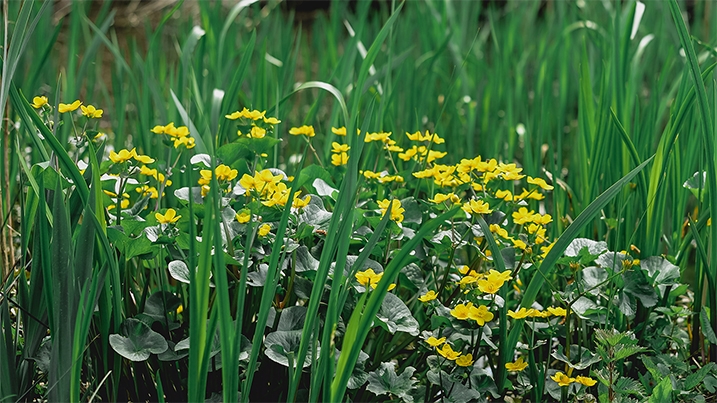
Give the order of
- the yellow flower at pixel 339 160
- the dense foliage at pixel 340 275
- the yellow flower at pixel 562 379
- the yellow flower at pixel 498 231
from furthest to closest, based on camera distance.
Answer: the yellow flower at pixel 339 160, the yellow flower at pixel 498 231, the yellow flower at pixel 562 379, the dense foliage at pixel 340 275

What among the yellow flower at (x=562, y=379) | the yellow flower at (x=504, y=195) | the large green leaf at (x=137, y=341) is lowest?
the yellow flower at (x=562, y=379)


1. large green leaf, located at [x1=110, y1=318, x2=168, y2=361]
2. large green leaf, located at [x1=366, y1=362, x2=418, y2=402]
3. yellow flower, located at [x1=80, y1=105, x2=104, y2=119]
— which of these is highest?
yellow flower, located at [x1=80, y1=105, x2=104, y2=119]

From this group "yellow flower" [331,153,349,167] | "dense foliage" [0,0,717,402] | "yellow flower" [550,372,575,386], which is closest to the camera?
"dense foliage" [0,0,717,402]

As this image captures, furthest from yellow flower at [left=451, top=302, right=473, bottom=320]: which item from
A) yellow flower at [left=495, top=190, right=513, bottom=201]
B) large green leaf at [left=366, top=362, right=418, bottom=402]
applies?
yellow flower at [left=495, top=190, right=513, bottom=201]

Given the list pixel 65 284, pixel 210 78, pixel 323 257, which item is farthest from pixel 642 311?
pixel 210 78

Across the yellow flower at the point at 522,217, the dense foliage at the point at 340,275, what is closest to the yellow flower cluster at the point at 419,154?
the dense foliage at the point at 340,275

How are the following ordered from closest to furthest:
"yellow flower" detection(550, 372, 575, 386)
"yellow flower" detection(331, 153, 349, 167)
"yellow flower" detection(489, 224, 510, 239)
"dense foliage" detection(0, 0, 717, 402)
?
"dense foliage" detection(0, 0, 717, 402) → "yellow flower" detection(550, 372, 575, 386) → "yellow flower" detection(489, 224, 510, 239) → "yellow flower" detection(331, 153, 349, 167)

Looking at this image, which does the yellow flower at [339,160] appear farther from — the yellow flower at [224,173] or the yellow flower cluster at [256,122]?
the yellow flower at [224,173]

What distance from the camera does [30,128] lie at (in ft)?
3.38

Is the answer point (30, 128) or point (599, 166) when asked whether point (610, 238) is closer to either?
point (599, 166)

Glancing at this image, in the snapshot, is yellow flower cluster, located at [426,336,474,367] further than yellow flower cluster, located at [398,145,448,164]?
No

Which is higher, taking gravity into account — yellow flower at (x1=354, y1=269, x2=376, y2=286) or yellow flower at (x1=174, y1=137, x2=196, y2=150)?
yellow flower at (x1=174, y1=137, x2=196, y2=150)

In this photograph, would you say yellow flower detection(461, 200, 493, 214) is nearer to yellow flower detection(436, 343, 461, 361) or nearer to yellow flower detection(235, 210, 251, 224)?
yellow flower detection(436, 343, 461, 361)

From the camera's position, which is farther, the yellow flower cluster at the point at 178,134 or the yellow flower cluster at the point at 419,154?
the yellow flower cluster at the point at 419,154
